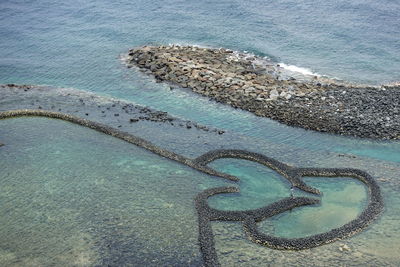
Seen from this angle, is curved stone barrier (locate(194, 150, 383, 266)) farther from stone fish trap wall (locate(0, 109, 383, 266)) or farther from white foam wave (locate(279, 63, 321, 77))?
white foam wave (locate(279, 63, 321, 77))

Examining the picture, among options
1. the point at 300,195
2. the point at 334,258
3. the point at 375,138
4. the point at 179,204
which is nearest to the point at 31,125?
the point at 179,204

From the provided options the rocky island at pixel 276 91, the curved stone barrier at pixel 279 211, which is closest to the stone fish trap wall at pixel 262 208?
the curved stone barrier at pixel 279 211

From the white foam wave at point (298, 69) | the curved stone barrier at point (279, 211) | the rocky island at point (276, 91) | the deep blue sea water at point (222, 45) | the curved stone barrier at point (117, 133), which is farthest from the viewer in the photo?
the white foam wave at point (298, 69)

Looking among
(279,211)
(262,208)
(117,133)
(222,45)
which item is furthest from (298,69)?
(262,208)

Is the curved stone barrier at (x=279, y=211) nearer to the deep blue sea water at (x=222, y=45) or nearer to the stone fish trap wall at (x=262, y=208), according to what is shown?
the stone fish trap wall at (x=262, y=208)

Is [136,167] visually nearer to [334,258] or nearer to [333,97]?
[334,258]

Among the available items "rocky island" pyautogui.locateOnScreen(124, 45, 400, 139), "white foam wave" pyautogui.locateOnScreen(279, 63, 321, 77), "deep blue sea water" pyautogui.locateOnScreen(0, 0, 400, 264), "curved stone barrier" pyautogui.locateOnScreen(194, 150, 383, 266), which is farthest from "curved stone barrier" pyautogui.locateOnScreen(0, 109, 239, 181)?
"white foam wave" pyautogui.locateOnScreen(279, 63, 321, 77)
